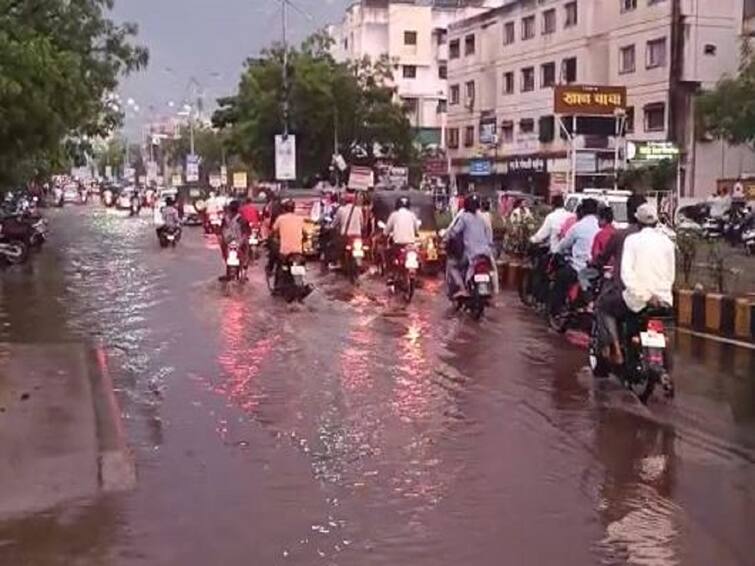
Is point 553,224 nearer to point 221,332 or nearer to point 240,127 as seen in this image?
point 221,332

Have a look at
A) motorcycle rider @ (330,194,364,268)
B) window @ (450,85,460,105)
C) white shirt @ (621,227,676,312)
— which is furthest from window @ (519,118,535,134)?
white shirt @ (621,227,676,312)

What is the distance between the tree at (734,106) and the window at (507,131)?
16.7 meters

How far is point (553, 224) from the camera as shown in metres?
16.0

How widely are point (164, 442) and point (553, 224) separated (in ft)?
27.7

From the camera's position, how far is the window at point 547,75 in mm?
59188

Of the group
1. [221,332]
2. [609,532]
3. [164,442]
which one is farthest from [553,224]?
[609,532]

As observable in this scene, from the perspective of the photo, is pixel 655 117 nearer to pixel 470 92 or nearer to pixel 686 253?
pixel 470 92

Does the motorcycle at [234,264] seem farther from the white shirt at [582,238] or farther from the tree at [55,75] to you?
the white shirt at [582,238]

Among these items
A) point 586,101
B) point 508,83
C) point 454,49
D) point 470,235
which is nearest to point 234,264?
point 470,235

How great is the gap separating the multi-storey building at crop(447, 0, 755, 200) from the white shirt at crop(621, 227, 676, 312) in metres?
31.5

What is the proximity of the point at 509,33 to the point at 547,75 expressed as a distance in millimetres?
4898

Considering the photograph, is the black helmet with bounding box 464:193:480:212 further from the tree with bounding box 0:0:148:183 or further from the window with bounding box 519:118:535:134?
the window with bounding box 519:118:535:134

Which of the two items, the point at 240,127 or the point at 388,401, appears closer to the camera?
the point at 388,401

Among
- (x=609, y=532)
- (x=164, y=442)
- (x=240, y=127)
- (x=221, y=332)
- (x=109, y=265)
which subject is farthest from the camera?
(x=240, y=127)
